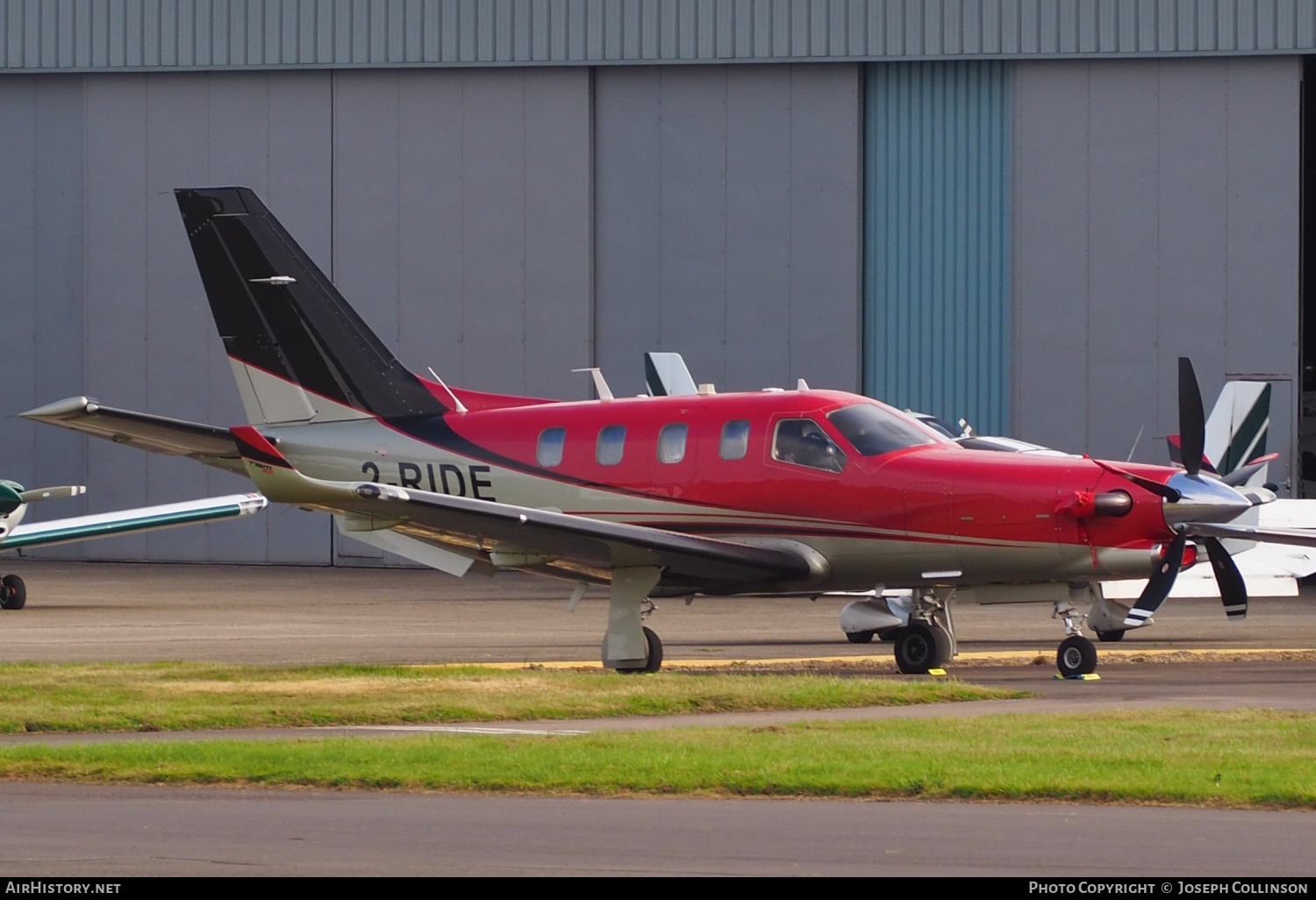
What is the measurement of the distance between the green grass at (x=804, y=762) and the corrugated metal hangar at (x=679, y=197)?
24.7 metres

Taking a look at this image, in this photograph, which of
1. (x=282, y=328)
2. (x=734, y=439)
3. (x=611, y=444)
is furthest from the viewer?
(x=282, y=328)

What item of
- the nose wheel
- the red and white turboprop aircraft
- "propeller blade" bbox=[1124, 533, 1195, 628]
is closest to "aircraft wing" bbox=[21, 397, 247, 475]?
the red and white turboprop aircraft

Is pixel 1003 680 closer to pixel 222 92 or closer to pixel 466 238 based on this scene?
pixel 466 238

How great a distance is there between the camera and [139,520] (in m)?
29.8

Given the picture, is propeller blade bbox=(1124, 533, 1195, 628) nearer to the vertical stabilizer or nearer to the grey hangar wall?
the vertical stabilizer

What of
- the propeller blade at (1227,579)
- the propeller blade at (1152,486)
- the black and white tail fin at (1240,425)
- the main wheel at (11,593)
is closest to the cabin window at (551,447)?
the propeller blade at (1152,486)

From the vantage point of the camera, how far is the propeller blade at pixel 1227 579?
1683 centimetres

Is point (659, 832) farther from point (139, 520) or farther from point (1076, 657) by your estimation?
point (139, 520)

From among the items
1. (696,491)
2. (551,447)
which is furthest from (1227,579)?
(551,447)

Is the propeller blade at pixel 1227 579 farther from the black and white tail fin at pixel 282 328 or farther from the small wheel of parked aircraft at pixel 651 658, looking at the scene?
the black and white tail fin at pixel 282 328

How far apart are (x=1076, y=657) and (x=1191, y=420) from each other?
94.1 inches

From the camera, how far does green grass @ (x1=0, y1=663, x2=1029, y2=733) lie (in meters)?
13.1

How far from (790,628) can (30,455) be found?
22203 mm

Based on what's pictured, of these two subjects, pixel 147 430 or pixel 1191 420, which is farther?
pixel 147 430
